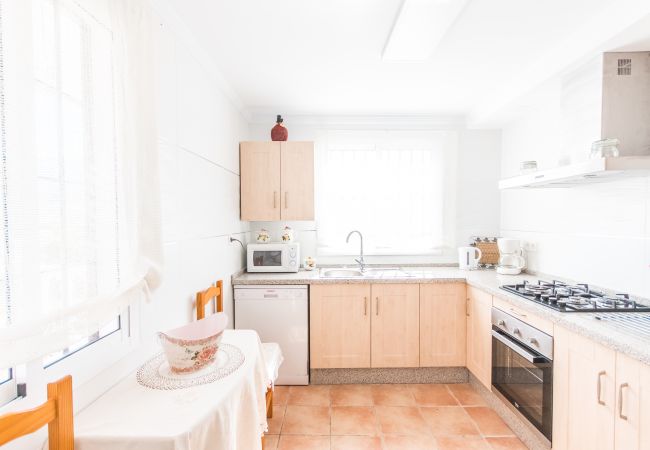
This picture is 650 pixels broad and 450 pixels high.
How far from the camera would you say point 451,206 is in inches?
133

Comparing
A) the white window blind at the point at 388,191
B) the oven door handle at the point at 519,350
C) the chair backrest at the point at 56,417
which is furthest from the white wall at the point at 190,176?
the oven door handle at the point at 519,350

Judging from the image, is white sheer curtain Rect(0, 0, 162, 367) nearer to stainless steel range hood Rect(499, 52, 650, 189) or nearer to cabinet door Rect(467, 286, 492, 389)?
stainless steel range hood Rect(499, 52, 650, 189)

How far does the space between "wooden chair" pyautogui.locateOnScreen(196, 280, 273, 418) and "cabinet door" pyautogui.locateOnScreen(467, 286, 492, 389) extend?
1.54 m

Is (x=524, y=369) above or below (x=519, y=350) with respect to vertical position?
below

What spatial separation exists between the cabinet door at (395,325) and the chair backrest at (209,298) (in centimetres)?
120

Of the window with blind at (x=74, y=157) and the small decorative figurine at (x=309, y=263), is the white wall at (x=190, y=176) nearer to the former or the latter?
the window with blind at (x=74, y=157)

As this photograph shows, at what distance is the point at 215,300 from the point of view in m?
2.32

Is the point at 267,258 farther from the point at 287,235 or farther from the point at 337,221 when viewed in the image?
the point at 337,221

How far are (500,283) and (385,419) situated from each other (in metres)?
1.28

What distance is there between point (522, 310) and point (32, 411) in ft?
7.21

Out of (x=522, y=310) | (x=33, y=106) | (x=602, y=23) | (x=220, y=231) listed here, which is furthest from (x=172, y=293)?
(x=602, y=23)

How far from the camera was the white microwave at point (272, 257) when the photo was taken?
2.92m

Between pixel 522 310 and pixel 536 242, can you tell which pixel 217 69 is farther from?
pixel 536 242

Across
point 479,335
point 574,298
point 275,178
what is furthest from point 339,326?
point 574,298
